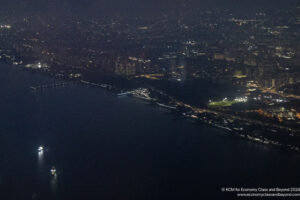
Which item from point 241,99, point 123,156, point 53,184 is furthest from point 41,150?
point 241,99

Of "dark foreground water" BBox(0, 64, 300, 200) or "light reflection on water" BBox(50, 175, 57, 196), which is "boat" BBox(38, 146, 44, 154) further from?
"light reflection on water" BBox(50, 175, 57, 196)

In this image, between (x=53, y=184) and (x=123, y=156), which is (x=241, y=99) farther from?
(x=53, y=184)

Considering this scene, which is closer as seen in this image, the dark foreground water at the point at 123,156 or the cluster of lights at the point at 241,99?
the dark foreground water at the point at 123,156

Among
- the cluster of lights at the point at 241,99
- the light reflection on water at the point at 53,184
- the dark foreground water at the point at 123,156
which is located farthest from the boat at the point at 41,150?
the cluster of lights at the point at 241,99

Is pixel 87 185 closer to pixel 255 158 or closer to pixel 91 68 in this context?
pixel 255 158

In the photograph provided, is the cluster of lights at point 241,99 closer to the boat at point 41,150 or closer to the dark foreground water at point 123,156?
the dark foreground water at point 123,156

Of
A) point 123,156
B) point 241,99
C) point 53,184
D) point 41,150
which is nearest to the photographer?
point 53,184

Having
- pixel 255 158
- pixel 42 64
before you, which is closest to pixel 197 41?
pixel 42 64

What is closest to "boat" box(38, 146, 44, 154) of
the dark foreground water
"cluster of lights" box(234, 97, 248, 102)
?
the dark foreground water
